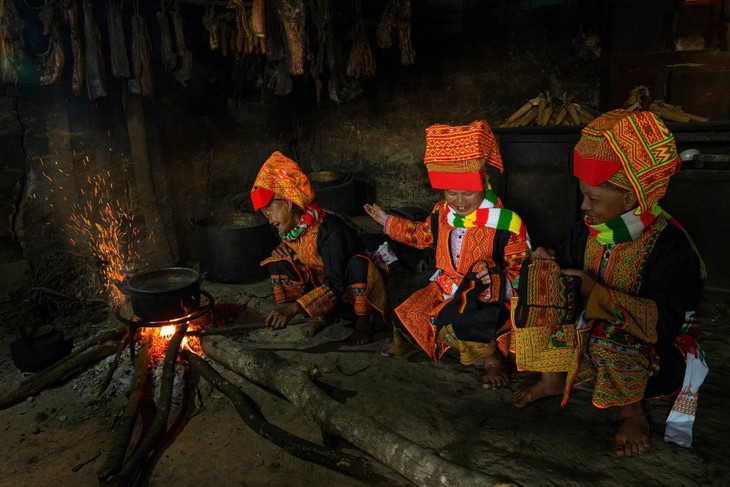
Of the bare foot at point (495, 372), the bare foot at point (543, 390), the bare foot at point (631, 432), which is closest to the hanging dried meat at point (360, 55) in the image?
the bare foot at point (495, 372)

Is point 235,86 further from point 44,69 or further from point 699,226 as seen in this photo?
point 699,226

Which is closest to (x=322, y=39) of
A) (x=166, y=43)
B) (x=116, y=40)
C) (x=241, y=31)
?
(x=241, y=31)

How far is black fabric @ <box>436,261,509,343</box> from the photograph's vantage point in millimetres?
3025

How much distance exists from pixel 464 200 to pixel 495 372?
3.90 feet

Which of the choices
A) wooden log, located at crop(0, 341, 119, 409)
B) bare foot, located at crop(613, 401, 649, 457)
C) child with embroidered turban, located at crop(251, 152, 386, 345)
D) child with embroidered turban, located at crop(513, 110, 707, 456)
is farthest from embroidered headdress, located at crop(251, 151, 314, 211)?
bare foot, located at crop(613, 401, 649, 457)

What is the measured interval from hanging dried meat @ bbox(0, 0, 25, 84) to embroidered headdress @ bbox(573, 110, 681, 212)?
4.48 meters

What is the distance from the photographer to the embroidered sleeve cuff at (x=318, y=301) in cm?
381

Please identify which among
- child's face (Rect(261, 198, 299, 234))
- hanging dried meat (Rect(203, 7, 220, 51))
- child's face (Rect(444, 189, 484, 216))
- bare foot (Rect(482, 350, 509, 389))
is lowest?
bare foot (Rect(482, 350, 509, 389))

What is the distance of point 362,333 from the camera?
13.0ft

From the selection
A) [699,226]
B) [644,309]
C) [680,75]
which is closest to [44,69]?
[644,309]

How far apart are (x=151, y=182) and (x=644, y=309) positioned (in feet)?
16.2

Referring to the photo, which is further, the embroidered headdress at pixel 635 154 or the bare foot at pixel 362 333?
the bare foot at pixel 362 333

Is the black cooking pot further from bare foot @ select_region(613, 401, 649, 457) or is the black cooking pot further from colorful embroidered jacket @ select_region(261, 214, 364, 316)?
bare foot @ select_region(613, 401, 649, 457)

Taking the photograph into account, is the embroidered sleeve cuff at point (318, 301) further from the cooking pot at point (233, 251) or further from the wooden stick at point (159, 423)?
the cooking pot at point (233, 251)
